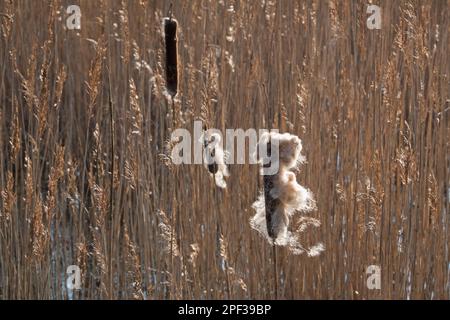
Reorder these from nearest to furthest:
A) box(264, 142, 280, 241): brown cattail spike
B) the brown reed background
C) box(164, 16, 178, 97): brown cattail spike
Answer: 1. box(264, 142, 280, 241): brown cattail spike
2. box(164, 16, 178, 97): brown cattail spike
3. the brown reed background

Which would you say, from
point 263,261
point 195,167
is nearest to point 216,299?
point 263,261

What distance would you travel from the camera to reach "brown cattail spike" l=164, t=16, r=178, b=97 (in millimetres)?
1948

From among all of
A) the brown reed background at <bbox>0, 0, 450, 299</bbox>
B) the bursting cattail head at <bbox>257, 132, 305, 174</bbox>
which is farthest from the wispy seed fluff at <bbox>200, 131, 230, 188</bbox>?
the bursting cattail head at <bbox>257, 132, 305, 174</bbox>

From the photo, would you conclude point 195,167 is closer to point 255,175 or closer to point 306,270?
point 255,175

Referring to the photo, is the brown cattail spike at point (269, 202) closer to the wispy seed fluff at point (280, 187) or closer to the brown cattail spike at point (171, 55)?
the wispy seed fluff at point (280, 187)

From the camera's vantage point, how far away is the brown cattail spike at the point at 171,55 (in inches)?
76.7

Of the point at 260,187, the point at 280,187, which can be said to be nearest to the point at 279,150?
the point at 280,187

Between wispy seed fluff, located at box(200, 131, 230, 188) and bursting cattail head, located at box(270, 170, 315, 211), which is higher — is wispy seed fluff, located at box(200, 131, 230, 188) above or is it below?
above

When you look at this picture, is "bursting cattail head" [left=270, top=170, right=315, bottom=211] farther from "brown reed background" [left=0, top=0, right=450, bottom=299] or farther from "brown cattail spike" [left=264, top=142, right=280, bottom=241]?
"brown reed background" [left=0, top=0, right=450, bottom=299]

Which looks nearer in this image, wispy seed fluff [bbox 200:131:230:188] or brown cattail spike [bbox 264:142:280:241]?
brown cattail spike [bbox 264:142:280:241]

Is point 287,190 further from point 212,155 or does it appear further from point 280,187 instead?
point 212,155

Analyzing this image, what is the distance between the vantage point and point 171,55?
1.97 meters

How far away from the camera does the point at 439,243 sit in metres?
2.47

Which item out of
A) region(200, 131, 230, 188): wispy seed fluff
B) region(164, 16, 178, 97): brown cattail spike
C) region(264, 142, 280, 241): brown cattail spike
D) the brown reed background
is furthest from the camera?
the brown reed background
